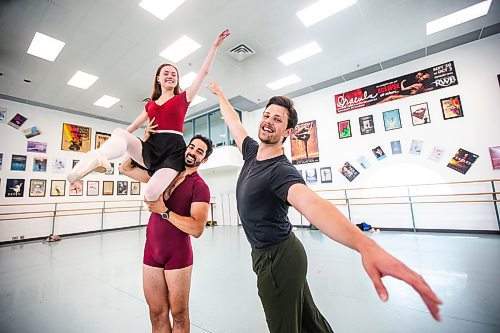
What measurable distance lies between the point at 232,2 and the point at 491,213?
6.42 metres

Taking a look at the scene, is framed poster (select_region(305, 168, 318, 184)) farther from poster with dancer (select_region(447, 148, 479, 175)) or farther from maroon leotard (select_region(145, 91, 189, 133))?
maroon leotard (select_region(145, 91, 189, 133))

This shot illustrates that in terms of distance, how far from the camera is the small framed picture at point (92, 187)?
8.32 metres

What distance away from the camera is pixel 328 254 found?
3.70m

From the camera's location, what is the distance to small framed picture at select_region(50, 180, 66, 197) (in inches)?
295

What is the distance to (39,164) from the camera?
7.30 m

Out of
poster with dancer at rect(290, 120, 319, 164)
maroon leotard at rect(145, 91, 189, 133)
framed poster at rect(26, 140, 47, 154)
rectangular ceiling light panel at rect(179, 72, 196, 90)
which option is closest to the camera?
maroon leotard at rect(145, 91, 189, 133)

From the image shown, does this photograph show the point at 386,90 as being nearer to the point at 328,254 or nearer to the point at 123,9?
the point at 328,254

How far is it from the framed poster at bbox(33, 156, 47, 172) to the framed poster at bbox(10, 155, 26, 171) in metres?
0.25

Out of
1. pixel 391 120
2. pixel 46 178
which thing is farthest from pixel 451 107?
pixel 46 178

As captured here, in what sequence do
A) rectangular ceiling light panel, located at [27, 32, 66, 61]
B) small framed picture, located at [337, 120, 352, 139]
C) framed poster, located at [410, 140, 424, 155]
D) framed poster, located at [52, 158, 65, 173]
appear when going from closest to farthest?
rectangular ceiling light panel, located at [27, 32, 66, 61] < framed poster, located at [410, 140, 424, 155] < small framed picture, located at [337, 120, 352, 139] < framed poster, located at [52, 158, 65, 173]

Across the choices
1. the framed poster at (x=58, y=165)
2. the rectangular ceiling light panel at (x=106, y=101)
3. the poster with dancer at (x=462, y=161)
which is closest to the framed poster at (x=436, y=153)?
the poster with dancer at (x=462, y=161)

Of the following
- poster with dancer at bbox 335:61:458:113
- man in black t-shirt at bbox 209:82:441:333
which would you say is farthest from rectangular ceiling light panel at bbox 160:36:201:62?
man in black t-shirt at bbox 209:82:441:333

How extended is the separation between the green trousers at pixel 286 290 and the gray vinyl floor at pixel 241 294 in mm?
868

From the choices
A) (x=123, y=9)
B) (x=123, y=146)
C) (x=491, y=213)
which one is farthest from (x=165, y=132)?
(x=491, y=213)
